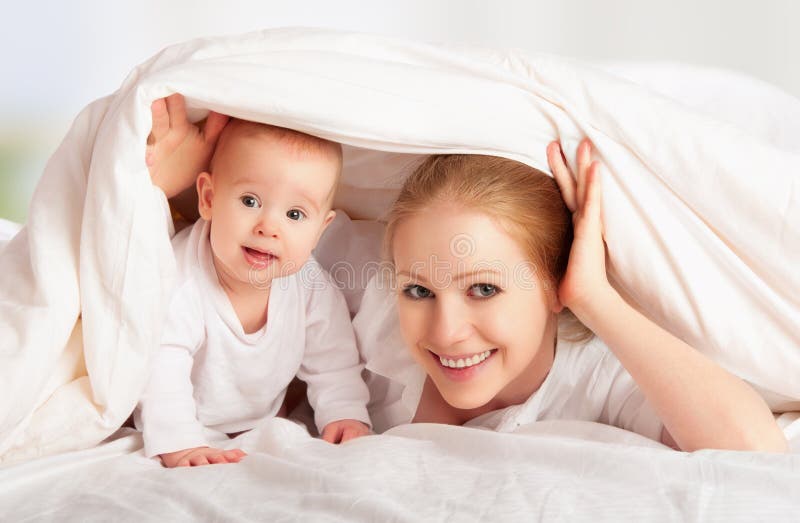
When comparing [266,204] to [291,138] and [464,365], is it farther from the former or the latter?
[464,365]

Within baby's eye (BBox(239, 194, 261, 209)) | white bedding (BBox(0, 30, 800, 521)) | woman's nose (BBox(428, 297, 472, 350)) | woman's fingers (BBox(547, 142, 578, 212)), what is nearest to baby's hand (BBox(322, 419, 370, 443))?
white bedding (BBox(0, 30, 800, 521))

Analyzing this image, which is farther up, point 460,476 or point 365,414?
point 460,476

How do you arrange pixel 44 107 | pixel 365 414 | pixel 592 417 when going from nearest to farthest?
pixel 592 417 → pixel 365 414 → pixel 44 107

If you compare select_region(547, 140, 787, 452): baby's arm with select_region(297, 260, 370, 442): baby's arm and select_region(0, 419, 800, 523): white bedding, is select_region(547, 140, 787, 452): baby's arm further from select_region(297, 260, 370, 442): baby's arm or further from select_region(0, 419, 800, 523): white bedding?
select_region(297, 260, 370, 442): baby's arm

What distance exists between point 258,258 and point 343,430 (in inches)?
11.5

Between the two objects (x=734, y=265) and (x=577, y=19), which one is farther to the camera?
(x=577, y=19)

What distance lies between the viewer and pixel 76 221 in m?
1.30

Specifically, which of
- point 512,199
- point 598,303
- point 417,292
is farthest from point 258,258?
point 598,303

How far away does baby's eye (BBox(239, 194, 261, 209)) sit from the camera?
1360mm

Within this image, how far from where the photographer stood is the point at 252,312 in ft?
4.91

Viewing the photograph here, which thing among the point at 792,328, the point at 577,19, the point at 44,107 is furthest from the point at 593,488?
the point at 44,107

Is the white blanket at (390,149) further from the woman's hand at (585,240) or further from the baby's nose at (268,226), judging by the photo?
the baby's nose at (268,226)

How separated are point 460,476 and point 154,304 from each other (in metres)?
0.46

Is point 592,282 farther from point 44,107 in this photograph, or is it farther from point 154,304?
point 44,107
